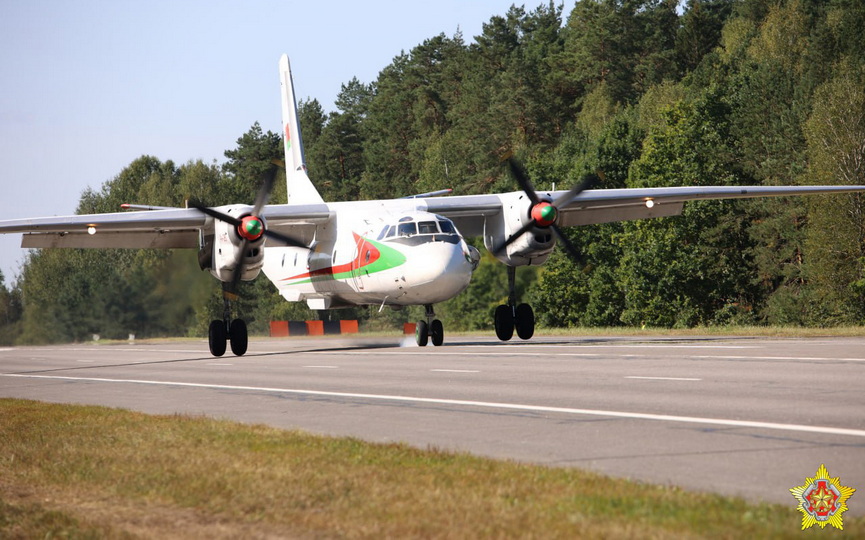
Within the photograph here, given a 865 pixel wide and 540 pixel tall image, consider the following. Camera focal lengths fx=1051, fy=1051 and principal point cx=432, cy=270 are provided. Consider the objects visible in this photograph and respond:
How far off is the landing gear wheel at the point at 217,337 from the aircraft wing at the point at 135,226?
107 inches

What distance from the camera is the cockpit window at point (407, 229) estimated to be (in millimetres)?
27000

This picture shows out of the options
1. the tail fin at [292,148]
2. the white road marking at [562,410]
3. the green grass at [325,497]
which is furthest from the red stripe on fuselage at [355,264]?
the green grass at [325,497]

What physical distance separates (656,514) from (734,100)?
56.8m

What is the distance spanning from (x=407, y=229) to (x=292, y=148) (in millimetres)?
13745

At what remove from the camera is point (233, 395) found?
54.6ft

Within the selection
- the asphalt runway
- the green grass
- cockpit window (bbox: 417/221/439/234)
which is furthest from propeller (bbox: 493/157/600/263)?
the green grass

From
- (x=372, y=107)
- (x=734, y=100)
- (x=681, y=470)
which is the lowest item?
(x=681, y=470)

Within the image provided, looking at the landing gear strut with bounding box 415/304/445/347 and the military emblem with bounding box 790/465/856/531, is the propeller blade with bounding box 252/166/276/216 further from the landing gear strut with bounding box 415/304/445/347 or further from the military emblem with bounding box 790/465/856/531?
the military emblem with bounding box 790/465/856/531

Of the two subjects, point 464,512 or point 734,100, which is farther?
point 734,100

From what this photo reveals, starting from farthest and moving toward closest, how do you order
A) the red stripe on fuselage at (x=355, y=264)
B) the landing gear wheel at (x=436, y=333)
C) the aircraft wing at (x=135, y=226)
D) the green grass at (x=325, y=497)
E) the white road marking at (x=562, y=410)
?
the landing gear wheel at (x=436, y=333)
the red stripe on fuselage at (x=355, y=264)
the aircraft wing at (x=135, y=226)
the white road marking at (x=562, y=410)
the green grass at (x=325, y=497)

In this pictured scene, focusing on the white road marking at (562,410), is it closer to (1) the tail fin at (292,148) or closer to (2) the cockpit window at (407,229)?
(2) the cockpit window at (407,229)

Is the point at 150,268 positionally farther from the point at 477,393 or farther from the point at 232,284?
the point at 477,393

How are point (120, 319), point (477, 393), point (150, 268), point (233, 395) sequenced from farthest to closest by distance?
point (120, 319) → point (150, 268) → point (233, 395) → point (477, 393)

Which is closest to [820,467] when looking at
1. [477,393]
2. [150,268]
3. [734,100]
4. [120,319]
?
[477,393]
